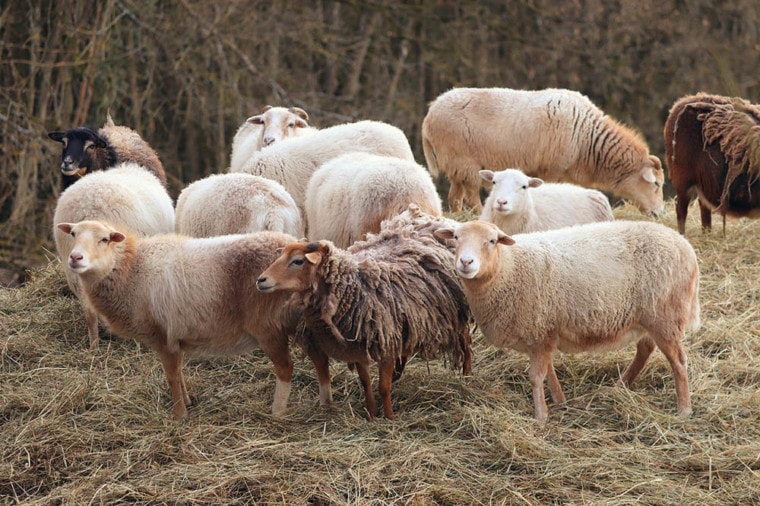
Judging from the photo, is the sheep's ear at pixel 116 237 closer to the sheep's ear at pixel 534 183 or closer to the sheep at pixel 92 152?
the sheep at pixel 92 152

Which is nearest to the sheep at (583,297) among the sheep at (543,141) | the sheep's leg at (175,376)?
the sheep's leg at (175,376)

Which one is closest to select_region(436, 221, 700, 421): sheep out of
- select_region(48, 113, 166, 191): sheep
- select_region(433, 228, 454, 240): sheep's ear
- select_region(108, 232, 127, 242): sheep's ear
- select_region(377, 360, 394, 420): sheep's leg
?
select_region(433, 228, 454, 240): sheep's ear

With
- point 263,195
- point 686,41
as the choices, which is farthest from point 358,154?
point 686,41

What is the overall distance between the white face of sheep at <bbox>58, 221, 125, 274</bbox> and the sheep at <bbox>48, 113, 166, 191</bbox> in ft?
6.97

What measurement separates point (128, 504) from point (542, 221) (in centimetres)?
390

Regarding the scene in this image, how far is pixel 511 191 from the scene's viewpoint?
7.14m

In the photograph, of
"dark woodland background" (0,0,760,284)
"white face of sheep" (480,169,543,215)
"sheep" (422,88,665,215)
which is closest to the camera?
"white face of sheep" (480,169,543,215)

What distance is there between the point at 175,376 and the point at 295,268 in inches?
42.7

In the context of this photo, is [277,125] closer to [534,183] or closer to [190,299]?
[534,183]

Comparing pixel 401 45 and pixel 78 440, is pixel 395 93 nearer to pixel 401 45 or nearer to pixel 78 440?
pixel 401 45

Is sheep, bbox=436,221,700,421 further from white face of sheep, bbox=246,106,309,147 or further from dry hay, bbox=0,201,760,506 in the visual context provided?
white face of sheep, bbox=246,106,309,147

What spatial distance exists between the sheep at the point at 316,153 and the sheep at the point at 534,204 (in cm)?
116

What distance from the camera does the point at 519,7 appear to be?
17016mm

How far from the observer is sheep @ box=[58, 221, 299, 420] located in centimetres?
580
